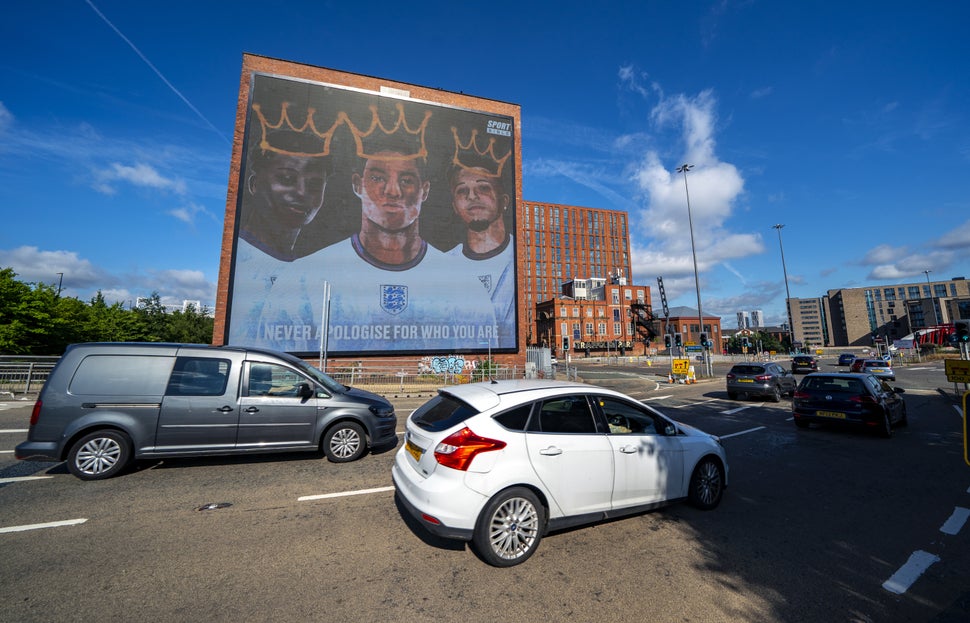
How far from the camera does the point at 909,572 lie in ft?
11.0

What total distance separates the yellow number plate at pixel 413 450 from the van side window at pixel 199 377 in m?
3.77

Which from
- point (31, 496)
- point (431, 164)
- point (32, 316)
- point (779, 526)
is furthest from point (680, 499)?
point (32, 316)

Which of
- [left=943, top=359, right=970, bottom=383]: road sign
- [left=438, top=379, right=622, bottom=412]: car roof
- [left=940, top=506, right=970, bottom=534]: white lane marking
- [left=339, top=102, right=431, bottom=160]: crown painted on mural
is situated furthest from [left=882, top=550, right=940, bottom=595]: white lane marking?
[left=339, top=102, right=431, bottom=160]: crown painted on mural

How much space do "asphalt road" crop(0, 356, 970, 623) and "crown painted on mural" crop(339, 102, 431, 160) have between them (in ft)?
78.3

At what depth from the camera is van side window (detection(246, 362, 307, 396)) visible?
618 cm

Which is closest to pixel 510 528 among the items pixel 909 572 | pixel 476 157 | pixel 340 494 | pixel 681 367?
pixel 340 494

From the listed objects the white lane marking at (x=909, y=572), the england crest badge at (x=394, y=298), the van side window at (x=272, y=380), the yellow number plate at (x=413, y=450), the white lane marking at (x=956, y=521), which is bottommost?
the white lane marking at (x=956, y=521)

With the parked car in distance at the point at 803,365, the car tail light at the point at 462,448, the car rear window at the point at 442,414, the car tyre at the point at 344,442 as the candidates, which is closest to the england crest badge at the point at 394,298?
the car tyre at the point at 344,442

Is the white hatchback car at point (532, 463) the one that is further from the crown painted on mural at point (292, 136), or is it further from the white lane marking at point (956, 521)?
the crown painted on mural at point (292, 136)

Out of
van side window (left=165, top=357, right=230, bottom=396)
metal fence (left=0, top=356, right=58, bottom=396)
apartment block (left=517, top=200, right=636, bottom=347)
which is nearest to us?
van side window (left=165, top=357, right=230, bottom=396)

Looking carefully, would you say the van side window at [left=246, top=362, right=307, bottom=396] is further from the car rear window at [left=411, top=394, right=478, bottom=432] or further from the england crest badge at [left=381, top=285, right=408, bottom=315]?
the england crest badge at [left=381, top=285, right=408, bottom=315]

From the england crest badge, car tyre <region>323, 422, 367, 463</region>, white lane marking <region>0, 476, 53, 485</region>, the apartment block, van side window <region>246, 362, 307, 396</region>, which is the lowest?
white lane marking <region>0, 476, 53, 485</region>

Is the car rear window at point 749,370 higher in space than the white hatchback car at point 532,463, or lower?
higher

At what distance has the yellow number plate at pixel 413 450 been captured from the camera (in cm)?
373
